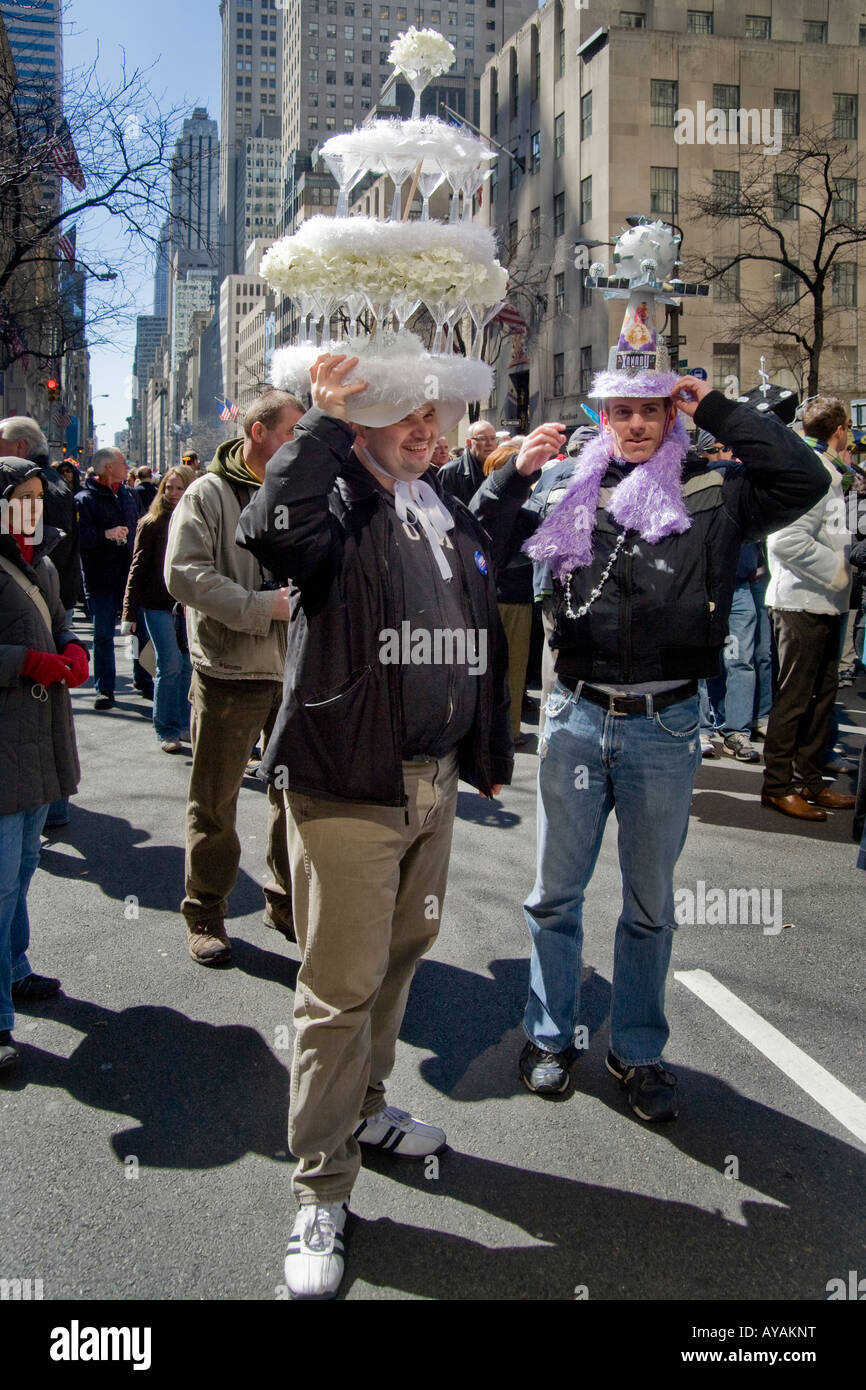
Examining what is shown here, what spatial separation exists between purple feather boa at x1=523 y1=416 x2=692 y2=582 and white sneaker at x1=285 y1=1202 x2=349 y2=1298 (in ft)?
6.38

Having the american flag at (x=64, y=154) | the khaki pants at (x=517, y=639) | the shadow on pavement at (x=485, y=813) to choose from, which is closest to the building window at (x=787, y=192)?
the american flag at (x=64, y=154)

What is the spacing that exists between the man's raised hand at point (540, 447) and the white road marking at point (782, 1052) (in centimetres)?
220

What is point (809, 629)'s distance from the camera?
6641 mm

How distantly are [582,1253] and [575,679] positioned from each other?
1.65m

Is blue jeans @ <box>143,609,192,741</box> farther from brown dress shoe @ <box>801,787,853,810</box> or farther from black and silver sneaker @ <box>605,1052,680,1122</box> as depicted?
black and silver sneaker @ <box>605,1052,680,1122</box>

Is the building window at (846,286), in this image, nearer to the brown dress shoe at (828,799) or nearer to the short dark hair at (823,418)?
the short dark hair at (823,418)

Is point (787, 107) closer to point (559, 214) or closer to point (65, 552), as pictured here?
point (559, 214)

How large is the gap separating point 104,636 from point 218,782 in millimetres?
5933

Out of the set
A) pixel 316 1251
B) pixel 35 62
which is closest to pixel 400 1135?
pixel 316 1251

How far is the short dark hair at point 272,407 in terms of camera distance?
13.6 feet

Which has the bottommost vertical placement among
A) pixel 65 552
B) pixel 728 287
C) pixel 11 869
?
pixel 11 869

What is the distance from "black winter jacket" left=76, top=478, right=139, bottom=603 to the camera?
10.1 meters
